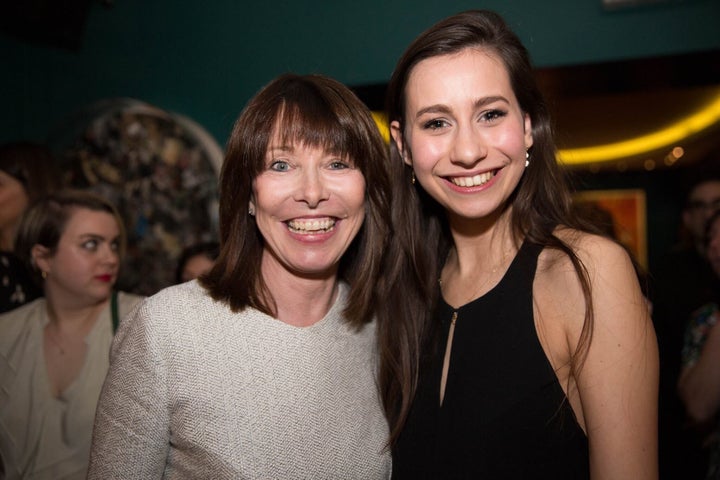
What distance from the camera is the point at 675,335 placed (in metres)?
2.81

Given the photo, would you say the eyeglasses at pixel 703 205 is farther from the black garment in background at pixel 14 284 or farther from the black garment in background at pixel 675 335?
the black garment in background at pixel 14 284

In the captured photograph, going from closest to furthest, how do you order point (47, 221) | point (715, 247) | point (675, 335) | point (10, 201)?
point (47, 221), point (715, 247), point (10, 201), point (675, 335)

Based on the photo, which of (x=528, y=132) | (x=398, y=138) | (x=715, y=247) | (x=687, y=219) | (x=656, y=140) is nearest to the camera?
(x=528, y=132)

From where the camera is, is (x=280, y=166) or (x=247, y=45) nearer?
(x=280, y=166)

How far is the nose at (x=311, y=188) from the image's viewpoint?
1.37 meters

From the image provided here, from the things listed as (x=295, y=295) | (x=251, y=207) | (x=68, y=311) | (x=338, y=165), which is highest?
(x=338, y=165)

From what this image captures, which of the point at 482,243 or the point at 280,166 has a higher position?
the point at 280,166

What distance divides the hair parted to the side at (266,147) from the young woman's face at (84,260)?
90 centimetres

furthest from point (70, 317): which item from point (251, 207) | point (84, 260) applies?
point (251, 207)

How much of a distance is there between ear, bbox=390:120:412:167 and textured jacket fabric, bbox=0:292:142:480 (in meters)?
1.28

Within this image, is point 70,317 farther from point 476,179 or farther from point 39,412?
point 476,179

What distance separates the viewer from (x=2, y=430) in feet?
6.15

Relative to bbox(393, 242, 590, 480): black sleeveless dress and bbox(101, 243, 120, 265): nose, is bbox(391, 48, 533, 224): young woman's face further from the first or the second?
bbox(101, 243, 120, 265): nose

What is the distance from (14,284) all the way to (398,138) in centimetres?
160
